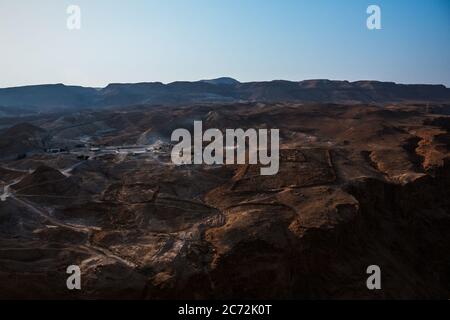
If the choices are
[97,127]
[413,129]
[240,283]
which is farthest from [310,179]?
[97,127]

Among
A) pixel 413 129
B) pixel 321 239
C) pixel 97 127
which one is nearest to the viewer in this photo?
pixel 321 239

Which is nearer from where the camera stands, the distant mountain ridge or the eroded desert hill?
the eroded desert hill

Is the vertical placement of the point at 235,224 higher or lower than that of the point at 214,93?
lower

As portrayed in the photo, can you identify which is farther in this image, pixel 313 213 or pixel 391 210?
pixel 391 210

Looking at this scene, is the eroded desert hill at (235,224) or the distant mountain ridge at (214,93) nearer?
the eroded desert hill at (235,224)

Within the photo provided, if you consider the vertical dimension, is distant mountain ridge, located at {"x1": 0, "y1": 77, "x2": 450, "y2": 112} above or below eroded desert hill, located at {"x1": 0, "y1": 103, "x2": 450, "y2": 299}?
above

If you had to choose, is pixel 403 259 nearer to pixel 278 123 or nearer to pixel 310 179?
pixel 310 179

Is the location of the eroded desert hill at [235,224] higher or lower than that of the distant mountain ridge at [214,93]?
lower

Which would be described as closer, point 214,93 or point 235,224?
point 235,224
